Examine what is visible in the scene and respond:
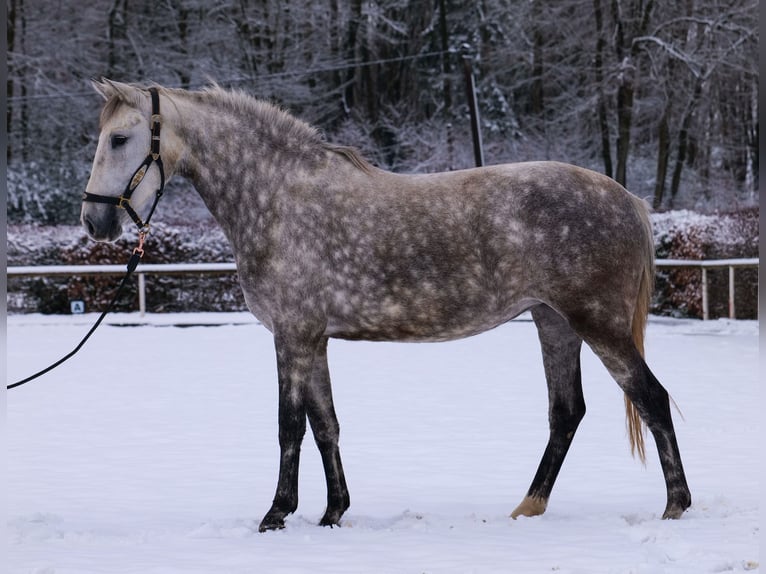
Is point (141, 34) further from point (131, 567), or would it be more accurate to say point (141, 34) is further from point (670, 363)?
point (131, 567)

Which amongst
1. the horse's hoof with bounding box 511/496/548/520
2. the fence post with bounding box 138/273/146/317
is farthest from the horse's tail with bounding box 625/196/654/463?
the fence post with bounding box 138/273/146/317

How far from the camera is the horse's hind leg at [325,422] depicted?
507cm

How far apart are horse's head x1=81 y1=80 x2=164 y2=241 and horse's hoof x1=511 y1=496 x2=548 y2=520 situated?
2.46 meters

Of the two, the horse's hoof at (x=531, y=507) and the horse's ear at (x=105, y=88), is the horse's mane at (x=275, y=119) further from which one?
the horse's hoof at (x=531, y=507)

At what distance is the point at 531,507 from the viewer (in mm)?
5094

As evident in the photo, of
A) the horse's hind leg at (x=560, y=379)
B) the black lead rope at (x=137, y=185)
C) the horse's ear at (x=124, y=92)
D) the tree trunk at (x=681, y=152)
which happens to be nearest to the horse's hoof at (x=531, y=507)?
the horse's hind leg at (x=560, y=379)

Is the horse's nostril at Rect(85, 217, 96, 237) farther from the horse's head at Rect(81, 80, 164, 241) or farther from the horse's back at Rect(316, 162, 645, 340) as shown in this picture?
the horse's back at Rect(316, 162, 645, 340)

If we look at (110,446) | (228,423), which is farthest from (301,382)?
(228,423)

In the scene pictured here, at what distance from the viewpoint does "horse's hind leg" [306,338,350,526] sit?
507 cm

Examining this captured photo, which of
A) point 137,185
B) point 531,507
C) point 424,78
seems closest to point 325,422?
point 531,507

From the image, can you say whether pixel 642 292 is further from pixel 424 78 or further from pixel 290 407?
pixel 424 78

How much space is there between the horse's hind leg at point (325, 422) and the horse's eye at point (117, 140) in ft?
4.71

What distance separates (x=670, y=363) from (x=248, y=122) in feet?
27.4

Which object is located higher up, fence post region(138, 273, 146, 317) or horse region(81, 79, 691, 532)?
horse region(81, 79, 691, 532)
